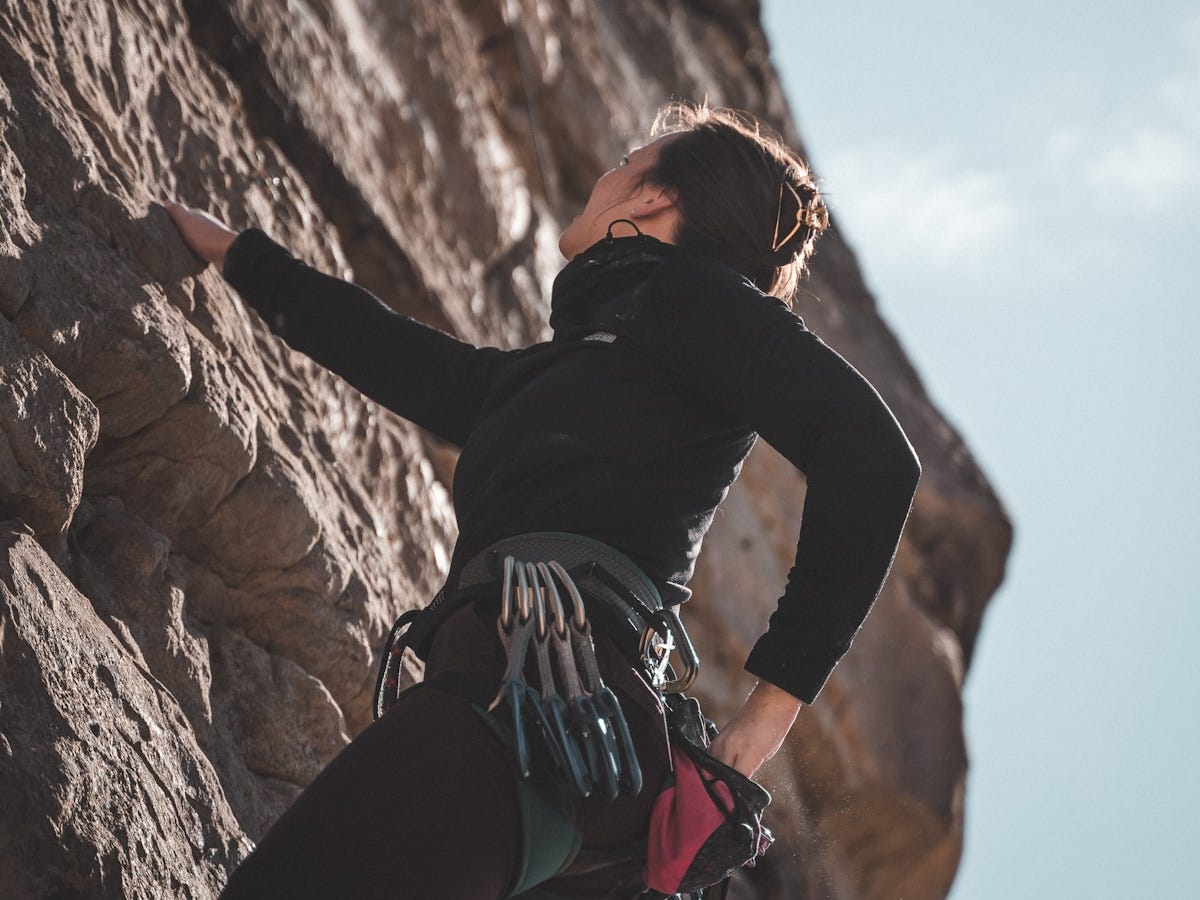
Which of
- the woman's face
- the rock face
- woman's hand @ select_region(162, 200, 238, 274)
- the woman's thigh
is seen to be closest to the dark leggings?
the woman's thigh

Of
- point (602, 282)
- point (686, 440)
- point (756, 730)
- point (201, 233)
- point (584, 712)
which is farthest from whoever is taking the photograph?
point (201, 233)

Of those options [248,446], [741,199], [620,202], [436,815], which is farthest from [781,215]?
[248,446]

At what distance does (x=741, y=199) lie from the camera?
213 cm

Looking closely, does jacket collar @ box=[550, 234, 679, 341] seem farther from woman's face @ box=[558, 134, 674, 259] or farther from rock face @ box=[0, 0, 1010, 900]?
rock face @ box=[0, 0, 1010, 900]

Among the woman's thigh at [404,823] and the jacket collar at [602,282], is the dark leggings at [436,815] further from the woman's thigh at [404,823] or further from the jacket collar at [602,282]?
the jacket collar at [602,282]

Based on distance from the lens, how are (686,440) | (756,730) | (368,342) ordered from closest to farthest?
1. (756,730)
2. (686,440)
3. (368,342)

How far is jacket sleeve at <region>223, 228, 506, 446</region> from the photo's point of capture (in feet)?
8.00

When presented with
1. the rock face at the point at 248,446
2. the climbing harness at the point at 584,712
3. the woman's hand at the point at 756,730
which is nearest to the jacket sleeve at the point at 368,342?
the rock face at the point at 248,446

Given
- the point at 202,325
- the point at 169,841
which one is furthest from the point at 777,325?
the point at 202,325

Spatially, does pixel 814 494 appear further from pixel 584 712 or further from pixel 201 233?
pixel 201 233

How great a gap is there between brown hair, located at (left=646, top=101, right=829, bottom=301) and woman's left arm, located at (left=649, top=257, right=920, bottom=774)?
351 millimetres

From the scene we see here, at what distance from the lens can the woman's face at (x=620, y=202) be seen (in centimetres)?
214

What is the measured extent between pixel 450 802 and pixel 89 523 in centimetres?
131

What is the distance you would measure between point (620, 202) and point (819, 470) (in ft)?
2.10
